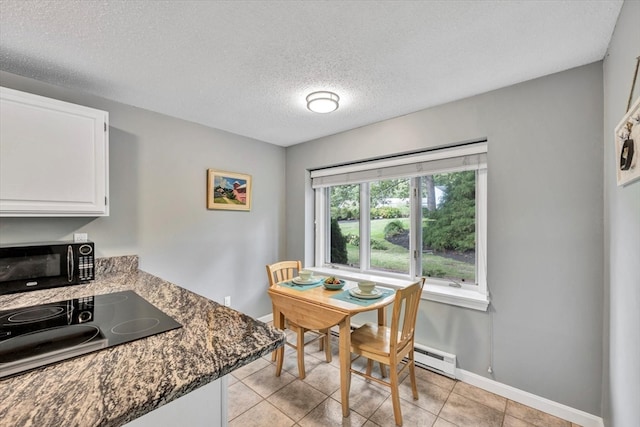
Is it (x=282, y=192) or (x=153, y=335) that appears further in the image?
(x=282, y=192)

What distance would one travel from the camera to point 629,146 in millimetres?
1104

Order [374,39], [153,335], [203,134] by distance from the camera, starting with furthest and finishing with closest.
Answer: [203,134]
[374,39]
[153,335]

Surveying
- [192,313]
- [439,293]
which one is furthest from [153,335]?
[439,293]

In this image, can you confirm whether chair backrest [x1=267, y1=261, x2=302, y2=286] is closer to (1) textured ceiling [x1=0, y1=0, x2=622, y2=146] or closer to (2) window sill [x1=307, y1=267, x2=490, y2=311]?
(2) window sill [x1=307, y1=267, x2=490, y2=311]

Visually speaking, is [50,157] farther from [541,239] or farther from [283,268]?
[541,239]

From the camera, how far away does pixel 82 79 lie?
1.92m

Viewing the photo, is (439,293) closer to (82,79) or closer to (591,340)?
(591,340)

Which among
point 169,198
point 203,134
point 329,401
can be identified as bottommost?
point 329,401

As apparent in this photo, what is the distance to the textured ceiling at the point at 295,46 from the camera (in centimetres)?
129

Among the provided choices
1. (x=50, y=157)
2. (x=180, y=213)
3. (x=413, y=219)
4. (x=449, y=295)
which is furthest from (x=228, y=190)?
(x=449, y=295)

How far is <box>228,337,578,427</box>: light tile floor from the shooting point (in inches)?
70.0

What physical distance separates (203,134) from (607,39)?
3.00 metres

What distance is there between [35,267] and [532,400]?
3271 mm

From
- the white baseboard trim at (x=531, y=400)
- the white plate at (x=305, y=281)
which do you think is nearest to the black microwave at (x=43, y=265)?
the white plate at (x=305, y=281)
